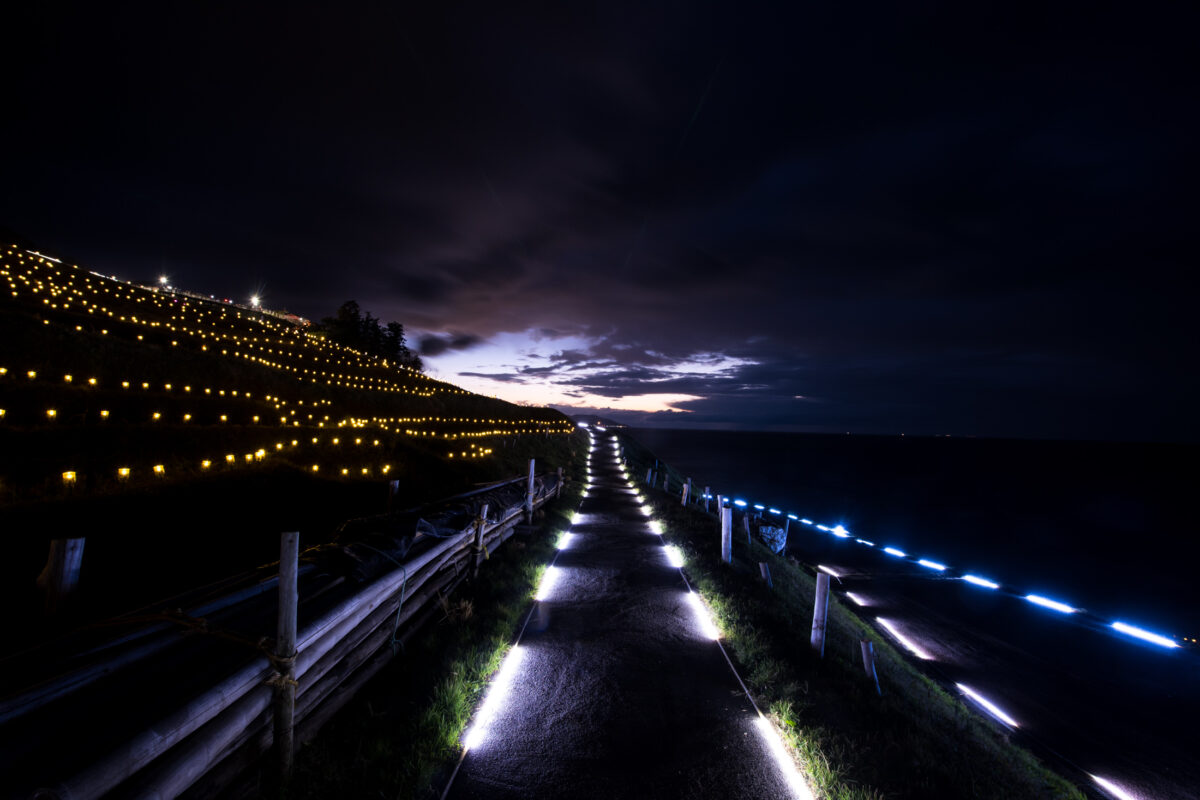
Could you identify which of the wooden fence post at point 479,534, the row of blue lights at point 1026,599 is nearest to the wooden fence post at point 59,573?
the wooden fence post at point 479,534

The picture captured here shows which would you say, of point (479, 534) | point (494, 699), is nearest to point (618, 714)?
point (494, 699)

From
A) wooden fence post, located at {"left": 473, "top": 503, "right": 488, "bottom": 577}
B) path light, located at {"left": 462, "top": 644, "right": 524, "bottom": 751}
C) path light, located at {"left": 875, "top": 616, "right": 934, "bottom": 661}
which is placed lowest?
path light, located at {"left": 875, "top": 616, "right": 934, "bottom": 661}

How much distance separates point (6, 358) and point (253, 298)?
108584mm

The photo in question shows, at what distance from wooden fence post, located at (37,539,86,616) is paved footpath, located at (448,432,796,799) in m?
5.58

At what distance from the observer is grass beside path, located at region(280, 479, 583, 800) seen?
4211 millimetres

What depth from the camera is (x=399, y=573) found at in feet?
21.5

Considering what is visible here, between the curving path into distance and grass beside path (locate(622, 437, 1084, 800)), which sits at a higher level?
grass beside path (locate(622, 437, 1084, 800))

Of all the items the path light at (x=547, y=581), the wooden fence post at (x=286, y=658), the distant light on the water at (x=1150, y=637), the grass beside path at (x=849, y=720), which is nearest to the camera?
the wooden fence post at (x=286, y=658)

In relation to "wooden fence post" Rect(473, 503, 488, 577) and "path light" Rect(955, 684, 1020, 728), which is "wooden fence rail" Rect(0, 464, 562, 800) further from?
"path light" Rect(955, 684, 1020, 728)

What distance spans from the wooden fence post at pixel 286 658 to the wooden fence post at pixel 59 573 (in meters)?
3.47

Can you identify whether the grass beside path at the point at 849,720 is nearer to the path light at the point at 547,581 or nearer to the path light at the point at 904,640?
the path light at the point at 547,581

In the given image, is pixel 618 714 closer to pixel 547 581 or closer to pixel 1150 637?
pixel 547 581

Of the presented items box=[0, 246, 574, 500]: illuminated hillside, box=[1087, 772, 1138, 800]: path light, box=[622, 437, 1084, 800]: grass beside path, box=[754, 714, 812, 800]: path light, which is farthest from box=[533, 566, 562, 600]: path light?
box=[1087, 772, 1138, 800]: path light

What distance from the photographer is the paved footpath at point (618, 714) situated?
14.8 ft
